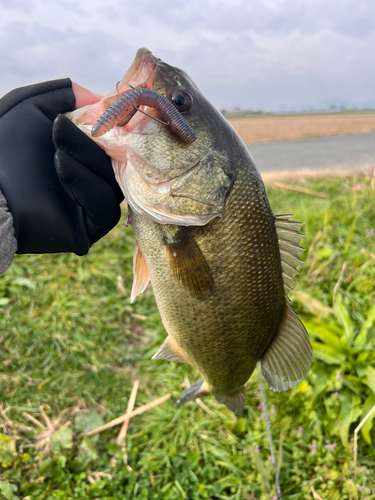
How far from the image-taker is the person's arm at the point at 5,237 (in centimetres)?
155

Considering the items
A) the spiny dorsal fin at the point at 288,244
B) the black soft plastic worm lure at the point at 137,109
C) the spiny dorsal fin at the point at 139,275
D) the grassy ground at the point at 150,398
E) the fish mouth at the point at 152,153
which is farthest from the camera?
the grassy ground at the point at 150,398

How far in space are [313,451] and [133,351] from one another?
5.75ft

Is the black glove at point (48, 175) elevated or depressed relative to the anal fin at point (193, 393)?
elevated

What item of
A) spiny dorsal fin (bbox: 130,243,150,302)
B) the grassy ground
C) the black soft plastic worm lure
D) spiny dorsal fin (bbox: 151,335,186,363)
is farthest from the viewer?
the grassy ground

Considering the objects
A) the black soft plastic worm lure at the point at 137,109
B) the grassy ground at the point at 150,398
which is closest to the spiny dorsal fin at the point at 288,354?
the grassy ground at the point at 150,398

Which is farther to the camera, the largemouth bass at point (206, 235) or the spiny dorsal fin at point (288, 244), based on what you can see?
the spiny dorsal fin at point (288, 244)

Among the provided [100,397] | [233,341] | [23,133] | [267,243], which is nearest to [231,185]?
[267,243]

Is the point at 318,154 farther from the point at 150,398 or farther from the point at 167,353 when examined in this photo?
the point at 167,353

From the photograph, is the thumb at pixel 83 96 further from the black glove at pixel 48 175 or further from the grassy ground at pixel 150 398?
the grassy ground at pixel 150 398

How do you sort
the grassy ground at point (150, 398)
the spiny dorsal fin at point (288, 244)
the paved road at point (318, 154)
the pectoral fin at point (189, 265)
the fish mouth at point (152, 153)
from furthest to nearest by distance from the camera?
the paved road at point (318, 154) < the grassy ground at point (150, 398) < the spiny dorsal fin at point (288, 244) < the pectoral fin at point (189, 265) < the fish mouth at point (152, 153)

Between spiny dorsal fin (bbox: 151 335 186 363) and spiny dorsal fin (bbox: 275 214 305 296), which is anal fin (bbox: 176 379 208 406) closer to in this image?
spiny dorsal fin (bbox: 151 335 186 363)

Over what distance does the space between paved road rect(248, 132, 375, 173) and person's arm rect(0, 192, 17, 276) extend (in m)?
7.23

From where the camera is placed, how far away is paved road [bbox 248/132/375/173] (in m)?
8.49

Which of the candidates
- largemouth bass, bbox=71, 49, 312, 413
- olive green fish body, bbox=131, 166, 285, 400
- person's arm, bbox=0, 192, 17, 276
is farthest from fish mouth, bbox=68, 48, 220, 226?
person's arm, bbox=0, 192, 17, 276
